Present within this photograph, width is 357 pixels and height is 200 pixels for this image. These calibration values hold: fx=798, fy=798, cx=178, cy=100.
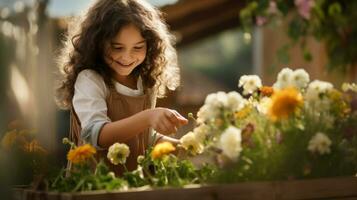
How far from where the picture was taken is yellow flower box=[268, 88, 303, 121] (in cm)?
200

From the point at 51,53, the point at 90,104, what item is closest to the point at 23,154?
the point at 90,104

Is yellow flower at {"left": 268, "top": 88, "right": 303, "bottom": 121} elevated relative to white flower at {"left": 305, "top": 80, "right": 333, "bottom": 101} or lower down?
lower down

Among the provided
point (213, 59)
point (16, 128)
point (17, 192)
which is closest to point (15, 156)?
point (16, 128)

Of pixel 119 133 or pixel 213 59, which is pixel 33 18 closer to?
pixel 119 133

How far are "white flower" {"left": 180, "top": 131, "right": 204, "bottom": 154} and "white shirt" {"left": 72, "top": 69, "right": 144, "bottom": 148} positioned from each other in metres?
0.28

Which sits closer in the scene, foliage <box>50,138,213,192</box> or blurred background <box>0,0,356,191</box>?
foliage <box>50,138,213,192</box>

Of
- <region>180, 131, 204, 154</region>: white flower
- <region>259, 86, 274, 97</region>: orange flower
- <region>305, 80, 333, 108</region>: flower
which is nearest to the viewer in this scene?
<region>305, 80, 333, 108</region>: flower

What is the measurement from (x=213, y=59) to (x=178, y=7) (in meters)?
19.2

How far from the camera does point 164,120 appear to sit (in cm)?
224

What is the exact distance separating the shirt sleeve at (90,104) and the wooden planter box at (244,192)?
1.09 feet

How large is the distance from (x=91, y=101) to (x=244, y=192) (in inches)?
28.3

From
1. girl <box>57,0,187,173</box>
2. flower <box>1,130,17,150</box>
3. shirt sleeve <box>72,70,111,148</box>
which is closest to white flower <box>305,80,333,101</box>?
girl <box>57,0,187,173</box>

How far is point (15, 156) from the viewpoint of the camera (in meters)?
2.54

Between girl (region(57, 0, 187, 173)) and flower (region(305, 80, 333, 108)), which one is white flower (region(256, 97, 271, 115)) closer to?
flower (region(305, 80, 333, 108))
